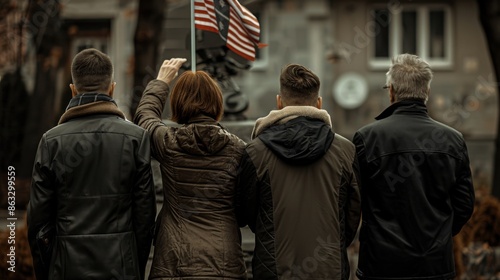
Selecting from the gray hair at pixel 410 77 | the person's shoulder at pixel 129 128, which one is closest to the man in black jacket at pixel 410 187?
the gray hair at pixel 410 77

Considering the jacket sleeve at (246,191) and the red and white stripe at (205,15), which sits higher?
the red and white stripe at (205,15)

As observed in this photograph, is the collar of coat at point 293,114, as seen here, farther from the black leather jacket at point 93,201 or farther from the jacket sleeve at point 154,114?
the black leather jacket at point 93,201

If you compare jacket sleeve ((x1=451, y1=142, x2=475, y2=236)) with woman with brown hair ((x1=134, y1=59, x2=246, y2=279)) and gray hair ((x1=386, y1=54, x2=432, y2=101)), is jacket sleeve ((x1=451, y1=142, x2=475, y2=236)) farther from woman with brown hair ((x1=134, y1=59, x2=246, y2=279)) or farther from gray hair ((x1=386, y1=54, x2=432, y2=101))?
woman with brown hair ((x1=134, y1=59, x2=246, y2=279))

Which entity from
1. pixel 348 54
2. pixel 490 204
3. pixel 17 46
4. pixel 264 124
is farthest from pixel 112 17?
pixel 264 124

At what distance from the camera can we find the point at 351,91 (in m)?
23.8

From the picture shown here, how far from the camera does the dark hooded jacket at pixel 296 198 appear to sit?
5.27 m

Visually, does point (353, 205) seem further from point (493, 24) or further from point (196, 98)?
point (493, 24)

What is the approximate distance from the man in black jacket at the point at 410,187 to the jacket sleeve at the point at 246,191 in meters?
0.66

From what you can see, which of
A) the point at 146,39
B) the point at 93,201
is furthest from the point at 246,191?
the point at 146,39

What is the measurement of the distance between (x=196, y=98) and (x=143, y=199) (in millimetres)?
649

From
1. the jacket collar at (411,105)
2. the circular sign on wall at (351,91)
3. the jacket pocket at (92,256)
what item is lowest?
the jacket pocket at (92,256)

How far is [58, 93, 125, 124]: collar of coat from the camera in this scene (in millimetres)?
5320

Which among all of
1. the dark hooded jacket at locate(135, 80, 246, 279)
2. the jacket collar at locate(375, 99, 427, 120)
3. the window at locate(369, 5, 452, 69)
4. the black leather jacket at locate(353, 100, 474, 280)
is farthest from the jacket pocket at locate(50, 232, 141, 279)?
the window at locate(369, 5, 452, 69)

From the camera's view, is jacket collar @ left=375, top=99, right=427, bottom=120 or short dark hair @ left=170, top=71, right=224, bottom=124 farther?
jacket collar @ left=375, top=99, right=427, bottom=120
